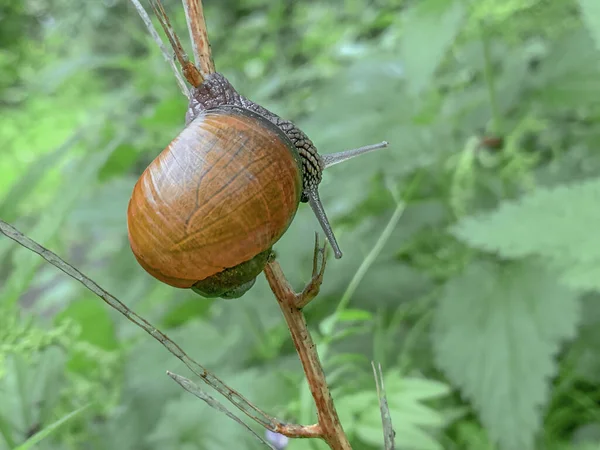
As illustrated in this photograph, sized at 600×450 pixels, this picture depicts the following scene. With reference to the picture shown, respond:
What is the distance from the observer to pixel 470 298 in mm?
1663

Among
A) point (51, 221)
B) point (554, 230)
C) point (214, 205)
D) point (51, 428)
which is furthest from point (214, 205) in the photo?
point (554, 230)

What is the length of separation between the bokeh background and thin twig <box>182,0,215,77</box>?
20.7 inches

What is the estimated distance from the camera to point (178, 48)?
1.74 feet

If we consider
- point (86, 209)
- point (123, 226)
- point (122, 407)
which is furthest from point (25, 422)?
point (86, 209)

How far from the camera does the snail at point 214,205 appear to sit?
26.0 inches

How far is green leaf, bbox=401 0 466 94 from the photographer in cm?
158

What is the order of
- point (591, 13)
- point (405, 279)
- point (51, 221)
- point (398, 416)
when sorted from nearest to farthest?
point (398, 416) < point (591, 13) < point (51, 221) < point (405, 279)

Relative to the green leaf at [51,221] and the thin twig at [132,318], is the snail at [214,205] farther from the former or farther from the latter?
the green leaf at [51,221]

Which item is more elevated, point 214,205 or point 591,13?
point 214,205

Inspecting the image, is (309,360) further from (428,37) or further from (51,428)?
(428,37)

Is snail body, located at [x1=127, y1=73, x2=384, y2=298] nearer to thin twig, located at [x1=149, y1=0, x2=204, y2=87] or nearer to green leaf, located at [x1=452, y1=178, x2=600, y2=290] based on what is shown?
thin twig, located at [x1=149, y1=0, x2=204, y2=87]

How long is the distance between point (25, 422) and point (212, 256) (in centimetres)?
64

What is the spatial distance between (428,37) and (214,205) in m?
1.18

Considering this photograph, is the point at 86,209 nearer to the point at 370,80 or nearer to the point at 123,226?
the point at 123,226
